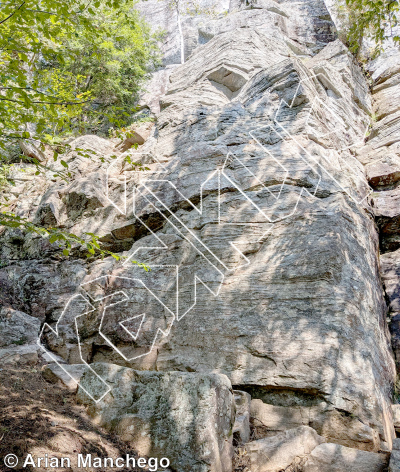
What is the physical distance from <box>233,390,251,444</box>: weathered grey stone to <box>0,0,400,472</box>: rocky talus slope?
22 millimetres

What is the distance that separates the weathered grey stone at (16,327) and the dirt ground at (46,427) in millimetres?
1594

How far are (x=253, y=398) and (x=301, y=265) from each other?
2.31 meters

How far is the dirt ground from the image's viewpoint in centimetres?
385

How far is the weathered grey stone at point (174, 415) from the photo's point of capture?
13.5 feet

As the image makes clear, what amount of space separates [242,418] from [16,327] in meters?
4.97

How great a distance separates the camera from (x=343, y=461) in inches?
165

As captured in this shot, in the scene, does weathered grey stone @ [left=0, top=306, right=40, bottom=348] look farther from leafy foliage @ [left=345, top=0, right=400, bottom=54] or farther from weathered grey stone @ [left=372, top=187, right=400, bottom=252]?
leafy foliage @ [left=345, top=0, right=400, bottom=54]

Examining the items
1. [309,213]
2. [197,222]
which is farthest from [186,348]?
[309,213]

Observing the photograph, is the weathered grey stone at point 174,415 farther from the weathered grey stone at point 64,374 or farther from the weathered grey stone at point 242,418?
the weathered grey stone at point 64,374

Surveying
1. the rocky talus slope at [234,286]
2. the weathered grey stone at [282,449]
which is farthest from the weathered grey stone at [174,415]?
the weathered grey stone at [282,449]

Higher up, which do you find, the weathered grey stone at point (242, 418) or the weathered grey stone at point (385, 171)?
the weathered grey stone at point (385, 171)
